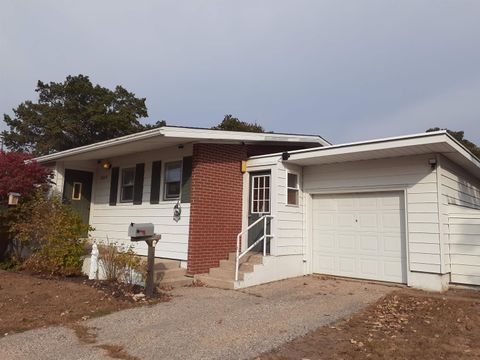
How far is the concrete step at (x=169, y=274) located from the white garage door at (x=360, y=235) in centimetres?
345

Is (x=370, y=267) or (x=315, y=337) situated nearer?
(x=315, y=337)

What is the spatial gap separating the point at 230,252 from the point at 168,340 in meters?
4.94

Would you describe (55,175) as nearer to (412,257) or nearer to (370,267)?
(370,267)

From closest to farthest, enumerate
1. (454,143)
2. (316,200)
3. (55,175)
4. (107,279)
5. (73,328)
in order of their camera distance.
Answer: (73,328)
(454,143)
(107,279)
(316,200)
(55,175)

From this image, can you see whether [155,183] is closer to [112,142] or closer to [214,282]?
[112,142]

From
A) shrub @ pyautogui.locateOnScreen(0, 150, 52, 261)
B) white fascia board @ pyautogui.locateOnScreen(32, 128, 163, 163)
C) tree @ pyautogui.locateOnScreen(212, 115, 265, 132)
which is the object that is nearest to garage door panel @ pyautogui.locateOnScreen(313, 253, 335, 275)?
white fascia board @ pyautogui.locateOnScreen(32, 128, 163, 163)

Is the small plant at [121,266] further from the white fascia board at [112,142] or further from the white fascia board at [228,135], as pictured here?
the white fascia board at [228,135]

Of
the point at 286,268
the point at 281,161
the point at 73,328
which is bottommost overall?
the point at 73,328

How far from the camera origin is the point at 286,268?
10.0 m

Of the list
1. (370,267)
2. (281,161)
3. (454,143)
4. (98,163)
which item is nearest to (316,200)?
(281,161)

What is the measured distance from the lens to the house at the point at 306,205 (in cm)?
861

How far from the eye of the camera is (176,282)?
9.06 metres

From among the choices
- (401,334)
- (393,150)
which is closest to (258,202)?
(393,150)

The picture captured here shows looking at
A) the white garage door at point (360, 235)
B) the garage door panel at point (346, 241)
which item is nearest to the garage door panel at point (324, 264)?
the white garage door at point (360, 235)
